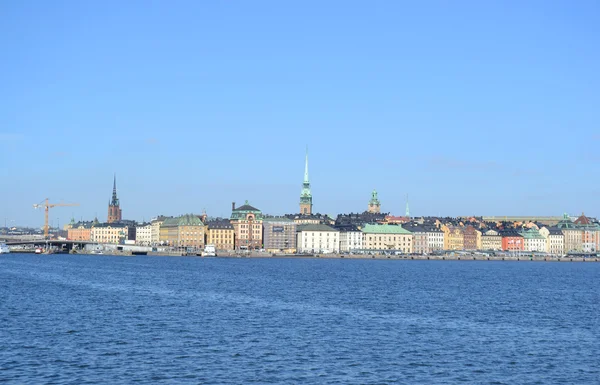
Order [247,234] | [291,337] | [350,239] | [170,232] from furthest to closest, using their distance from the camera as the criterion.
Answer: [170,232] → [350,239] → [247,234] → [291,337]

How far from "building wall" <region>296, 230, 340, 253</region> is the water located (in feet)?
408

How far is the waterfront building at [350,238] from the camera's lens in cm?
18500

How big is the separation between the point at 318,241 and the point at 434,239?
85.5ft

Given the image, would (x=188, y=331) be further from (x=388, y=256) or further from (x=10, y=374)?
(x=388, y=256)

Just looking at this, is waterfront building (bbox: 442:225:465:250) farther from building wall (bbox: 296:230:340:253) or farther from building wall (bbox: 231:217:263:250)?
building wall (bbox: 231:217:263:250)

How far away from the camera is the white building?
18512 cm

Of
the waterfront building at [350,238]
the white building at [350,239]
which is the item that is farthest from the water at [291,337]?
the white building at [350,239]

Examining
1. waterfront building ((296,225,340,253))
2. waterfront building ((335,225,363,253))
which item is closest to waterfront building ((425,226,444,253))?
waterfront building ((335,225,363,253))

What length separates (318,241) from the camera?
600 feet

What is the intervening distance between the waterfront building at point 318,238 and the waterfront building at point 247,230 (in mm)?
8412

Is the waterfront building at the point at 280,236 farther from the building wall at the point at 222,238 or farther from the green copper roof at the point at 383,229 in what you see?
the green copper roof at the point at 383,229

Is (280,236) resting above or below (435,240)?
above

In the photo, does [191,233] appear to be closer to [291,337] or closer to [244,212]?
[244,212]

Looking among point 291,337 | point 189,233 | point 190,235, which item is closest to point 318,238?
point 190,235
